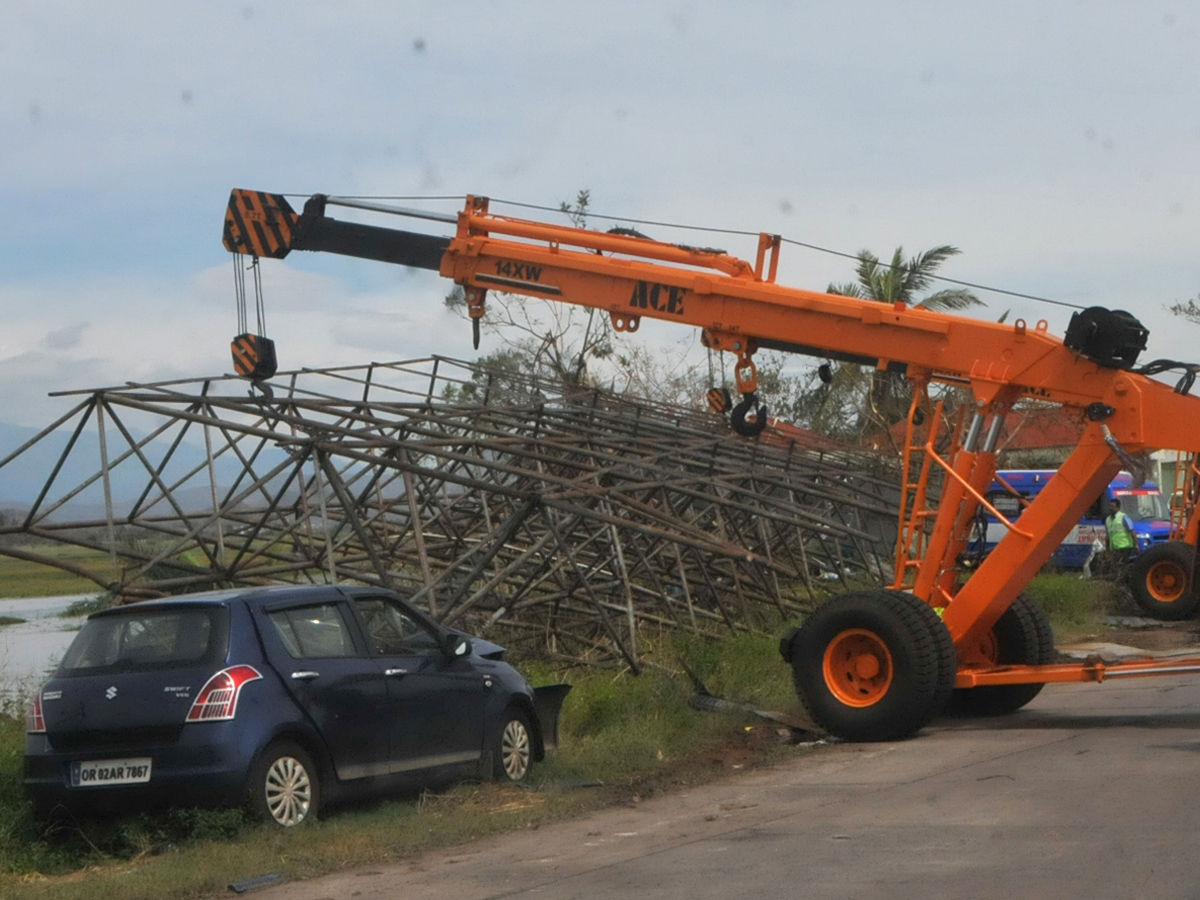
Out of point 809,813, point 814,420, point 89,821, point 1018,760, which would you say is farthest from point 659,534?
point 814,420

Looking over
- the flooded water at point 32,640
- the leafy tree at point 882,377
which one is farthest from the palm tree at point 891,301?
the flooded water at point 32,640

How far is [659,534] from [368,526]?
5.96 m

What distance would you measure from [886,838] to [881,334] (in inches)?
235

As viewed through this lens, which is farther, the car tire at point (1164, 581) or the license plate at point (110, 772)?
the car tire at point (1164, 581)

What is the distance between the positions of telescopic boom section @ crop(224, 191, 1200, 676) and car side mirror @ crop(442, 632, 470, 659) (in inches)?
158

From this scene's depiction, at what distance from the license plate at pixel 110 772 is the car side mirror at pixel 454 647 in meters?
2.38

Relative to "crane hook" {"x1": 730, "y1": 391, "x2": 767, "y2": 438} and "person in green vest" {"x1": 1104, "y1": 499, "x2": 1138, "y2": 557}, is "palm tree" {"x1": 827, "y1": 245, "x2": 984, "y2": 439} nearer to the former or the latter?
"person in green vest" {"x1": 1104, "y1": 499, "x2": 1138, "y2": 557}

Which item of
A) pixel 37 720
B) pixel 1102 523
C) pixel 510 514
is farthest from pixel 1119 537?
pixel 37 720

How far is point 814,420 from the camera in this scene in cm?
4281

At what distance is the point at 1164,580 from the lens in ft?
83.9

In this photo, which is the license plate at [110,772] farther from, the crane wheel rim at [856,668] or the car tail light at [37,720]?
the crane wheel rim at [856,668]

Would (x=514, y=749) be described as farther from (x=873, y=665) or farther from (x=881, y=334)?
(x=881, y=334)

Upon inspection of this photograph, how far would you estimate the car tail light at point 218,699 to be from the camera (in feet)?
28.7

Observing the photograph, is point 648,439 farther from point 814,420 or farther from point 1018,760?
point 814,420
